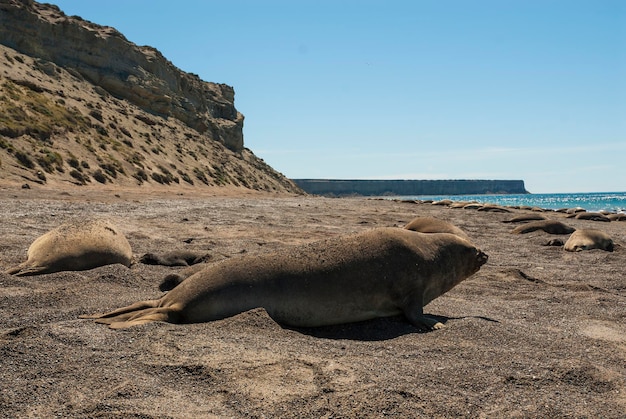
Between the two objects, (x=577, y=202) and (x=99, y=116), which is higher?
(x=99, y=116)

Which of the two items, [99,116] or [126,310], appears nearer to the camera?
[126,310]

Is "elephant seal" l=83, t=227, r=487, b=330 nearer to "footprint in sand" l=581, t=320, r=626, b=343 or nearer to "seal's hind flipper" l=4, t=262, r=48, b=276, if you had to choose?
"footprint in sand" l=581, t=320, r=626, b=343

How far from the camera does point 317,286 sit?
4.48 meters

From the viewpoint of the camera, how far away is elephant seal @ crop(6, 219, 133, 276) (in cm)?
582

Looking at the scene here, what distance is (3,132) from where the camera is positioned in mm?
21375

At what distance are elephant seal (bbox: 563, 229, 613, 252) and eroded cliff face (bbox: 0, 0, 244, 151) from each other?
118 feet

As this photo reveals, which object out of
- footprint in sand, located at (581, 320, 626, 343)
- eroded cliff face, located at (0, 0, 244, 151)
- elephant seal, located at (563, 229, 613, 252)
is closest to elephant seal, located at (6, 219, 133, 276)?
footprint in sand, located at (581, 320, 626, 343)

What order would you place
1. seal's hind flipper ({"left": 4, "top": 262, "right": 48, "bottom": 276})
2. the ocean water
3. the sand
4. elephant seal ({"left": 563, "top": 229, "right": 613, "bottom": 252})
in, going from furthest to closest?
1. the ocean water
2. elephant seal ({"left": 563, "top": 229, "right": 613, "bottom": 252})
3. seal's hind flipper ({"left": 4, "top": 262, "right": 48, "bottom": 276})
4. the sand

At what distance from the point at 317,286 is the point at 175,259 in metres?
3.03

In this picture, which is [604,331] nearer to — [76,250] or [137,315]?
[137,315]

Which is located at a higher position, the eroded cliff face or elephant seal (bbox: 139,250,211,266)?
the eroded cliff face

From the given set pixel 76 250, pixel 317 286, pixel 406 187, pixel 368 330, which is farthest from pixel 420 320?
pixel 406 187

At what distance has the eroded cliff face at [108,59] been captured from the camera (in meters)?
37.5

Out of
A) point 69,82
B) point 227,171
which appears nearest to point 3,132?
point 69,82
